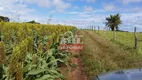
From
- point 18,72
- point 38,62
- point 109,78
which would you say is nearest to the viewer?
point 109,78

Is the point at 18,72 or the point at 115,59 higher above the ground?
the point at 18,72

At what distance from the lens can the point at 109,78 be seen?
16.1 feet

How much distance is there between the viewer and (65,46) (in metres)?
14.9

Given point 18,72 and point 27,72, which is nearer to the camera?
point 18,72

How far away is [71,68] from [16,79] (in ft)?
22.3

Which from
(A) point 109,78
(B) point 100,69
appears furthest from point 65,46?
(A) point 109,78

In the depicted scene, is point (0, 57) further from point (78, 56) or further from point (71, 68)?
point (78, 56)

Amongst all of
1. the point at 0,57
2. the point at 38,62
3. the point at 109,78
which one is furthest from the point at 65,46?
the point at 109,78

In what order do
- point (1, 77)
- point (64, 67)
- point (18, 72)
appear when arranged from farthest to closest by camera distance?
point (64, 67) → point (1, 77) → point (18, 72)

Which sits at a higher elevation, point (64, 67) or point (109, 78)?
point (109, 78)

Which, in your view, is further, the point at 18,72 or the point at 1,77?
the point at 1,77

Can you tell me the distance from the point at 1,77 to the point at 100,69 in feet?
16.6

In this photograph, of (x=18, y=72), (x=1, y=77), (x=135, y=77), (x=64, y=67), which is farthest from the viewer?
(x=64, y=67)

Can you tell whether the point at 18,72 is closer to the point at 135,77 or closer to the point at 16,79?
the point at 16,79
